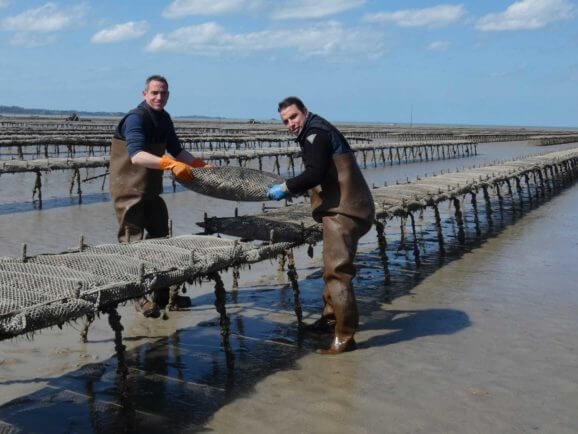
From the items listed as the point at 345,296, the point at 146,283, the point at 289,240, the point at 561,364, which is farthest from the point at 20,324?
the point at 561,364

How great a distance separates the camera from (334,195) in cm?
591

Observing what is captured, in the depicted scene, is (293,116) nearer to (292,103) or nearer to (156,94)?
(292,103)

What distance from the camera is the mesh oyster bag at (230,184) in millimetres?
6211

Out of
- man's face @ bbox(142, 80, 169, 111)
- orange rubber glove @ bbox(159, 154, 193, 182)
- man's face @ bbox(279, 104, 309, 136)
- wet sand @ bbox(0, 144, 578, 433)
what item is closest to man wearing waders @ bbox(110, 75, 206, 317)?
man's face @ bbox(142, 80, 169, 111)

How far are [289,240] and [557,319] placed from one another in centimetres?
320

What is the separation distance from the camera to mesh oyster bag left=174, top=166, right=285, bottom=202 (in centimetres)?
621

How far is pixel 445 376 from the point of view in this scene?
562cm

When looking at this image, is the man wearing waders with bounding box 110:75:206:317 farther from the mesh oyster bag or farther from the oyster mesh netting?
the oyster mesh netting

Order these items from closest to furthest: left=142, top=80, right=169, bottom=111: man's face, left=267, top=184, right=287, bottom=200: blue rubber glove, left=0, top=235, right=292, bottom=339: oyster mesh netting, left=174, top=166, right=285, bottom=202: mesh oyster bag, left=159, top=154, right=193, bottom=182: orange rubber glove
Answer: left=0, top=235, right=292, bottom=339: oyster mesh netting, left=159, top=154, right=193, bottom=182: orange rubber glove, left=267, top=184, right=287, bottom=200: blue rubber glove, left=174, top=166, right=285, bottom=202: mesh oyster bag, left=142, top=80, right=169, bottom=111: man's face

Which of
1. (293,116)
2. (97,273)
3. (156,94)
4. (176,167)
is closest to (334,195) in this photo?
(293,116)

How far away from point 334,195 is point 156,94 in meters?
1.99

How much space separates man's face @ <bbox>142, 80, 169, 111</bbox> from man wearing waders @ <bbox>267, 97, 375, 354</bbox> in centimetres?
130

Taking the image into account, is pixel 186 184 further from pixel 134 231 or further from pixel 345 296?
pixel 345 296

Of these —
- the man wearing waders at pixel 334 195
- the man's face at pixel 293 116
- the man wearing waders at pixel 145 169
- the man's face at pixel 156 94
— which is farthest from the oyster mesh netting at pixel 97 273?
the man's face at pixel 156 94
